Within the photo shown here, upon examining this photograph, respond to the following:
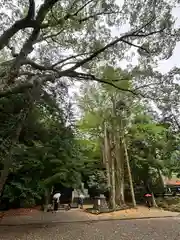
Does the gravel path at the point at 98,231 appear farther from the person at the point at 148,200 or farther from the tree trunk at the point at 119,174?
the person at the point at 148,200

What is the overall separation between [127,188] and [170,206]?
6.74 feet

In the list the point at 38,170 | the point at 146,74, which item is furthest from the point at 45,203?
the point at 146,74

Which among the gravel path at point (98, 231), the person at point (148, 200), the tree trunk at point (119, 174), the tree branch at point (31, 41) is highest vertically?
the tree branch at point (31, 41)

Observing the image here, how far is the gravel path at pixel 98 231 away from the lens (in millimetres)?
5520

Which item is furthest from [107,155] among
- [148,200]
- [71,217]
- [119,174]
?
[71,217]

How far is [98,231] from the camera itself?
6164 millimetres

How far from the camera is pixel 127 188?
11.9m

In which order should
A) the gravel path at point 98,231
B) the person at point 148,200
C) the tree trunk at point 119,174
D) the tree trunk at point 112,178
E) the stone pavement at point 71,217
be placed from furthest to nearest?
1. the person at point 148,200
2. the tree trunk at point 119,174
3. the tree trunk at point 112,178
4. the stone pavement at point 71,217
5. the gravel path at point 98,231

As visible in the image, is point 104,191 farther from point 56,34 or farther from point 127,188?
point 56,34

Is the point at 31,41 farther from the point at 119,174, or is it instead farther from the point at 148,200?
the point at 148,200

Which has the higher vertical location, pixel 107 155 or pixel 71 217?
pixel 107 155

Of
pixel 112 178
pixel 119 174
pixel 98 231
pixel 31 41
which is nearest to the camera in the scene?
pixel 98 231

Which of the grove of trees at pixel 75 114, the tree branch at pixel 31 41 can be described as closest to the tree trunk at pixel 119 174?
the grove of trees at pixel 75 114

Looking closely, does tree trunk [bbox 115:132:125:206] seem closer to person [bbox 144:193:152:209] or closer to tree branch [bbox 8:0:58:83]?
person [bbox 144:193:152:209]
